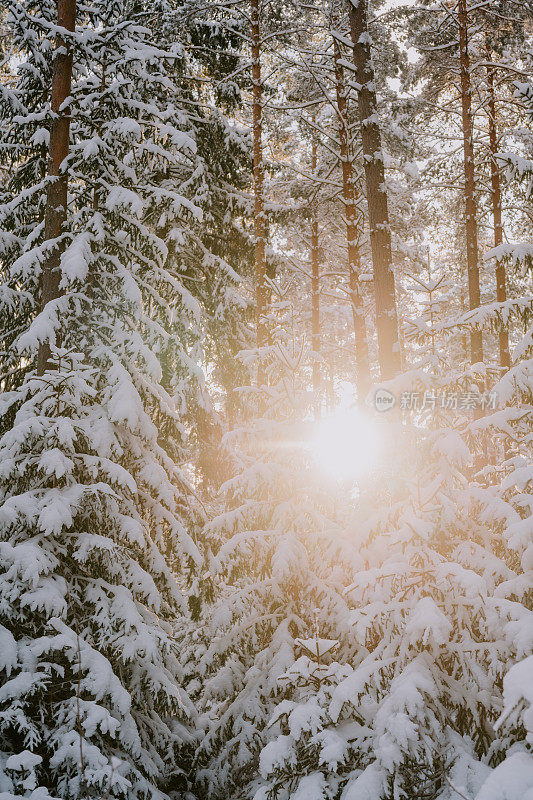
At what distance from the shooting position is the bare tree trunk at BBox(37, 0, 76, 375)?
6.87 metres

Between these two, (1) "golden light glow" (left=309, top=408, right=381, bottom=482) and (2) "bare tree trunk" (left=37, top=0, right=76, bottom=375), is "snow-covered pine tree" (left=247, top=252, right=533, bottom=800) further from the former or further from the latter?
(2) "bare tree trunk" (left=37, top=0, right=76, bottom=375)

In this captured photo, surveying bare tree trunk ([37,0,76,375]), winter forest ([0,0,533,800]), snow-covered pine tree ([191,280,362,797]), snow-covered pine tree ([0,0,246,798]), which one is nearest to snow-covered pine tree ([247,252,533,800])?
winter forest ([0,0,533,800])

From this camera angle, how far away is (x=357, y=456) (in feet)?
21.6

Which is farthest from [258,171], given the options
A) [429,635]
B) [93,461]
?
[429,635]

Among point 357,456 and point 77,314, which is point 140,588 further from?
point 77,314

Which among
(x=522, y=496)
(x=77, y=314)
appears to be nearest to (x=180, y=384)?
(x=77, y=314)

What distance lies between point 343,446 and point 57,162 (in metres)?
5.28

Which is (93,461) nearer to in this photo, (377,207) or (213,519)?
(213,519)

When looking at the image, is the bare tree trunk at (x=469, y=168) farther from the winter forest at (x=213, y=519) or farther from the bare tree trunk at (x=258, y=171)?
the bare tree trunk at (x=258, y=171)

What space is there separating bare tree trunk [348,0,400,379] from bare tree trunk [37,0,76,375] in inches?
169

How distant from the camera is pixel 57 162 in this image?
720cm

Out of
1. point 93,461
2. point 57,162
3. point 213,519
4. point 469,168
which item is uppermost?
point 469,168

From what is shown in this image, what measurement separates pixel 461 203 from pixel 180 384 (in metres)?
Answer: 11.2

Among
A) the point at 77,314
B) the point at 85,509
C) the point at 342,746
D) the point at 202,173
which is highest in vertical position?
the point at 202,173
